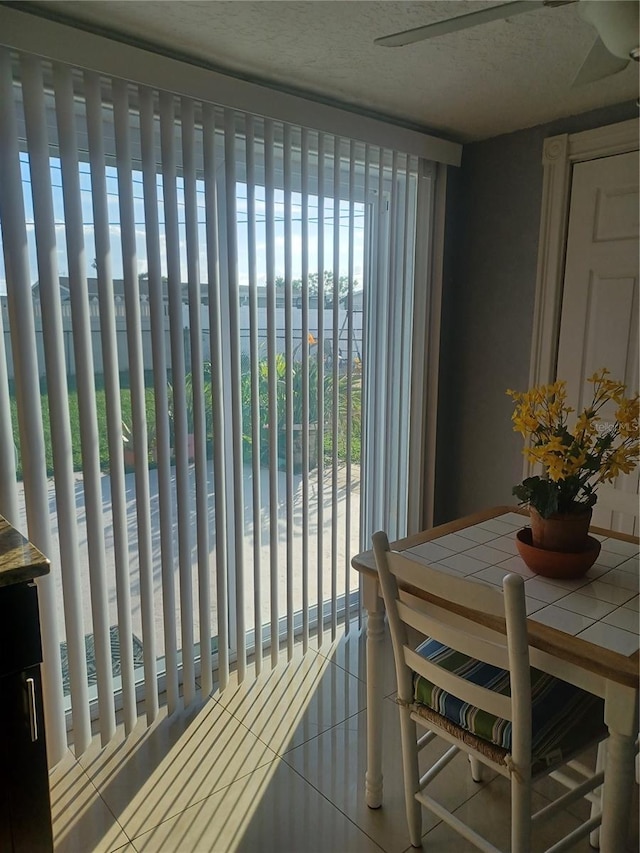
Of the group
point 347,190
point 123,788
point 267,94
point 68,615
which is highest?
point 267,94

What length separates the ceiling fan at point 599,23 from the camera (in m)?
1.10

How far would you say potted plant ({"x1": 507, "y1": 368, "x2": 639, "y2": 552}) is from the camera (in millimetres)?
1533

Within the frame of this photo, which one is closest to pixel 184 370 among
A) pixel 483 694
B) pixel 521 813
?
pixel 483 694

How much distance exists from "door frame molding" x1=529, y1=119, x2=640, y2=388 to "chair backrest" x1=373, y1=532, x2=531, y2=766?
1.56 meters

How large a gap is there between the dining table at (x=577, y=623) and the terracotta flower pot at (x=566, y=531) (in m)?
0.09

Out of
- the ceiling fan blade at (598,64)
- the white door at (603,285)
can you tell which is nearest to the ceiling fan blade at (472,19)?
the ceiling fan blade at (598,64)

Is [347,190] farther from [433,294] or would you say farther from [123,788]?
[123,788]

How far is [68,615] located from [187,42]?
185 centimetres

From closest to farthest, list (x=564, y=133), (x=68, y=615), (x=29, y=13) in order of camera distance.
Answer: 1. (x=29, y=13)
2. (x=68, y=615)
3. (x=564, y=133)

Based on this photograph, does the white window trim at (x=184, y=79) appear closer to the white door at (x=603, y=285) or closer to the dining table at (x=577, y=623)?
the white door at (x=603, y=285)

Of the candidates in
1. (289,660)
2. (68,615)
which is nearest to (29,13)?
(68,615)

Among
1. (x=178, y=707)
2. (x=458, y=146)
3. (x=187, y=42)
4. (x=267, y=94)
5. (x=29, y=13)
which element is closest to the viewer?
(x=29, y=13)

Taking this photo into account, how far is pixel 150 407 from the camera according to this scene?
2123mm

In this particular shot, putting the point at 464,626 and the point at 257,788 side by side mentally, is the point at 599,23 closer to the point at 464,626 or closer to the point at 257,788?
the point at 464,626
